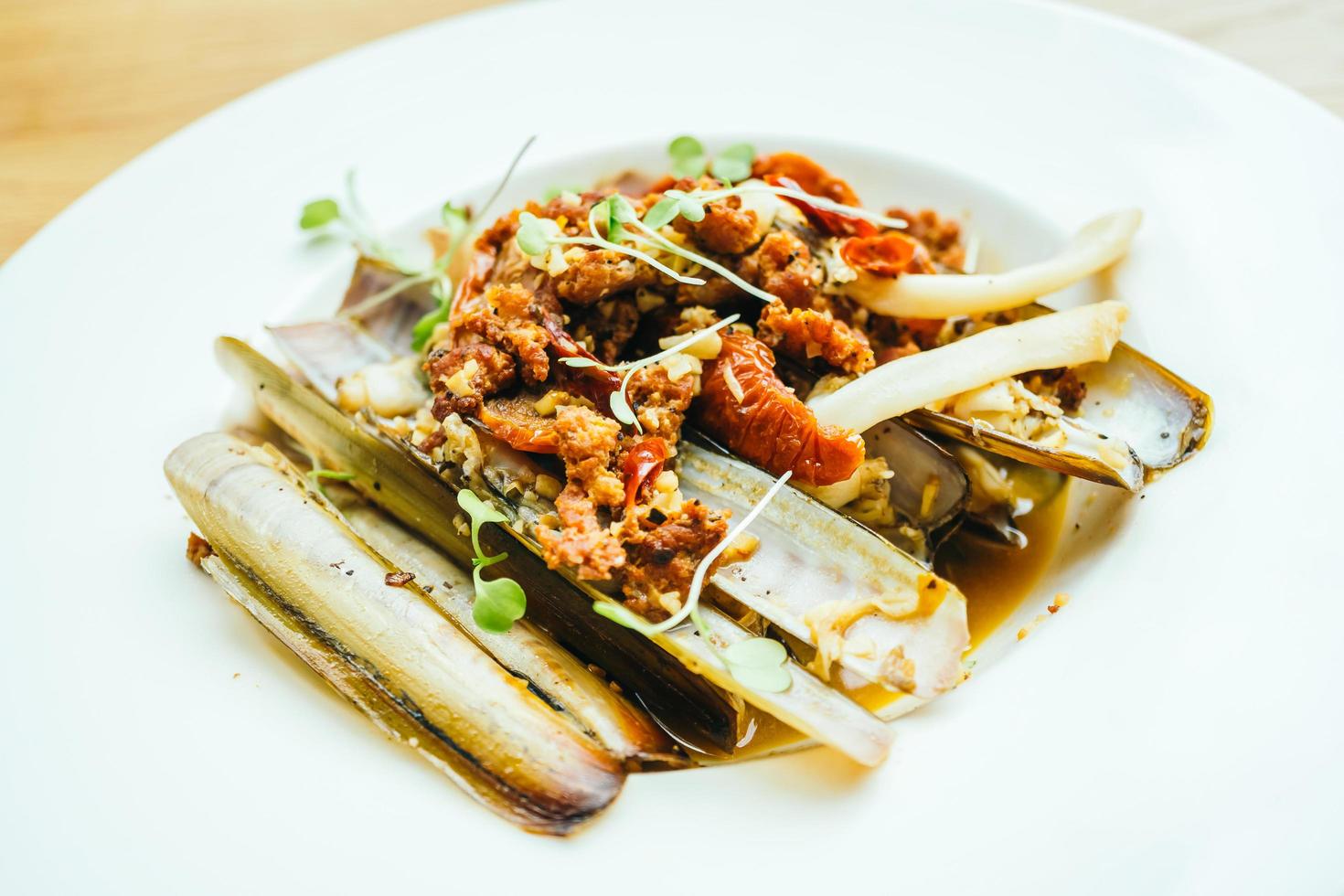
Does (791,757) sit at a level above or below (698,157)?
below

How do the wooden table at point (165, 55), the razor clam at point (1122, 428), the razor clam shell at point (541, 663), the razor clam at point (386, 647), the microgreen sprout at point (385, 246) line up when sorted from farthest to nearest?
the wooden table at point (165, 55) → the microgreen sprout at point (385, 246) → the razor clam at point (1122, 428) → the razor clam shell at point (541, 663) → the razor clam at point (386, 647)

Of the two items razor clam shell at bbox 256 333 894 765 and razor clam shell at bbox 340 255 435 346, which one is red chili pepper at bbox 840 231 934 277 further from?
razor clam shell at bbox 340 255 435 346

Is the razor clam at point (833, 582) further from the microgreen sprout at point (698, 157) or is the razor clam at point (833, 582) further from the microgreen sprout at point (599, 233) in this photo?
the microgreen sprout at point (698, 157)

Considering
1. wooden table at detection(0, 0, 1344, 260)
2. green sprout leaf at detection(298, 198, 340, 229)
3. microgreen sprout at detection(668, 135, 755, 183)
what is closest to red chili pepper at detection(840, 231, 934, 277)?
microgreen sprout at detection(668, 135, 755, 183)

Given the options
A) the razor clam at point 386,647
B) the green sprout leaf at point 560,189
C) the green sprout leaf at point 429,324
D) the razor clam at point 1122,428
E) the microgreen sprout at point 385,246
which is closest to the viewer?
the razor clam at point 386,647

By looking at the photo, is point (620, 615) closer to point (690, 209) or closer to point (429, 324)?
point (690, 209)

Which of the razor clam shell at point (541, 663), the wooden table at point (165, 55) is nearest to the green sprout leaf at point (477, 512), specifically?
the razor clam shell at point (541, 663)

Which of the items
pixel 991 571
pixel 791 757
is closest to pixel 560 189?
pixel 991 571
